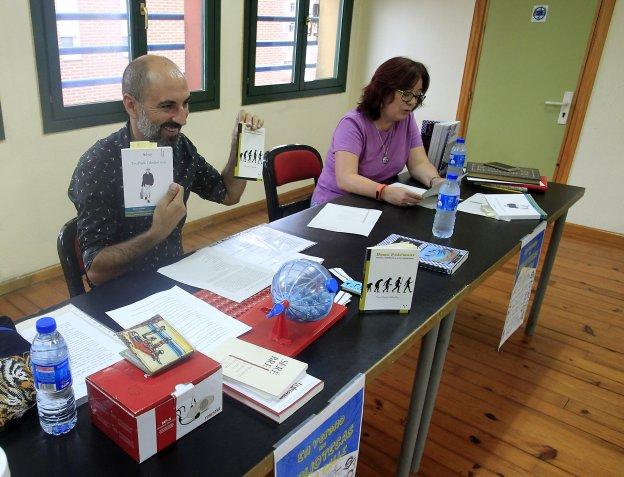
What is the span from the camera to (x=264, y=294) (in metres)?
1.26

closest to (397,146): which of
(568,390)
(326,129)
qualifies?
(568,390)

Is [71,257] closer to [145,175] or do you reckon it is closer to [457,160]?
[145,175]

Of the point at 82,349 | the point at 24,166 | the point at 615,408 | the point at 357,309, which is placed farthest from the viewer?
the point at 24,166

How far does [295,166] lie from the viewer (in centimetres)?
232

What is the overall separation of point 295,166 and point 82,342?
147 centimetres

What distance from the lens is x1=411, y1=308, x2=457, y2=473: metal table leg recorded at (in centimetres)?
146

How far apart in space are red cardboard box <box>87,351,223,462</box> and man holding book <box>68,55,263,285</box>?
59cm

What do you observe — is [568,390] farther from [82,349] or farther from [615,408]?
[82,349]

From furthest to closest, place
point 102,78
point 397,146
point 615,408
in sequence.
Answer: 1. point 102,78
2. point 397,146
3. point 615,408

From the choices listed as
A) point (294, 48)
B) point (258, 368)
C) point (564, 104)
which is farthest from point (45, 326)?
point (564, 104)

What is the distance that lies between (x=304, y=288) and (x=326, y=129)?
143 inches

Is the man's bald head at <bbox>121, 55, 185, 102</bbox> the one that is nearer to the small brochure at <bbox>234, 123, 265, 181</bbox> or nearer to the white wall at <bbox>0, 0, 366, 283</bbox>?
the small brochure at <bbox>234, 123, 265, 181</bbox>

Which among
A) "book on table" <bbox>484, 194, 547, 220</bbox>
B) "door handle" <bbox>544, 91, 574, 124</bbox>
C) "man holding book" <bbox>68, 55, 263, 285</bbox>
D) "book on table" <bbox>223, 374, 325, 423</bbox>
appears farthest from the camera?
"door handle" <bbox>544, 91, 574, 124</bbox>

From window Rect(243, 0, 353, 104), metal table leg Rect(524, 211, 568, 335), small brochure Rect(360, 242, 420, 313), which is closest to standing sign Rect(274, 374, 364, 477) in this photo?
small brochure Rect(360, 242, 420, 313)
